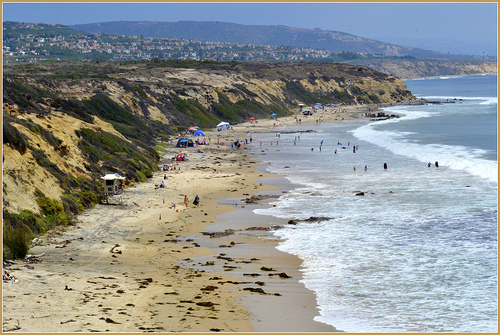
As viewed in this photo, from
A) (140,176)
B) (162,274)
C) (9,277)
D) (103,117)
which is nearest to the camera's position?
(9,277)

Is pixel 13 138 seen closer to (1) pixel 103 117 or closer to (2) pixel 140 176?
(2) pixel 140 176

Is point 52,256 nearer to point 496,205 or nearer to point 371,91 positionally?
point 496,205

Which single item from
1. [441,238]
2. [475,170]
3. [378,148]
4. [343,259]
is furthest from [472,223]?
[378,148]

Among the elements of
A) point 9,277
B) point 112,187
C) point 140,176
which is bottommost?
point 9,277

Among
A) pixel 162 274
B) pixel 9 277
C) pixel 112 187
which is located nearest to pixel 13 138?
pixel 112 187

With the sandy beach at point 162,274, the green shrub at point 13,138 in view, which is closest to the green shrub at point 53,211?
the sandy beach at point 162,274

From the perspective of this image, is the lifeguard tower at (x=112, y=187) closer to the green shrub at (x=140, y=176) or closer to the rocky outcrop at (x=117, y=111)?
the rocky outcrop at (x=117, y=111)
